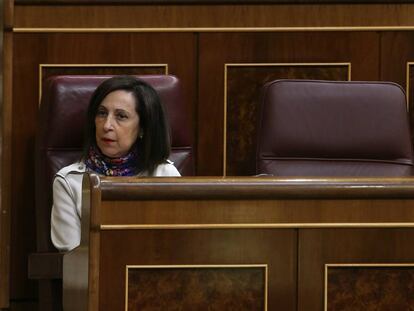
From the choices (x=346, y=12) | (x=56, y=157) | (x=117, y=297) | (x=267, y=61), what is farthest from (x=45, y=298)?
(x=346, y=12)

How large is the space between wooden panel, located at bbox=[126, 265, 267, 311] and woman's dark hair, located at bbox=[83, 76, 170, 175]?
0.30 metres

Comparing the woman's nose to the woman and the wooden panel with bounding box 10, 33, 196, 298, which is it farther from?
the wooden panel with bounding box 10, 33, 196, 298

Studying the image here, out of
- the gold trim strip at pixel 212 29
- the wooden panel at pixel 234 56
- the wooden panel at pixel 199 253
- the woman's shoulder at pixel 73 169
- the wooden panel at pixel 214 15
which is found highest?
the wooden panel at pixel 214 15

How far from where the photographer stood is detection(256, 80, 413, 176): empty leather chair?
116cm

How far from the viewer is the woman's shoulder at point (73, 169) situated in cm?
109

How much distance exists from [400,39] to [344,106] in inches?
7.1

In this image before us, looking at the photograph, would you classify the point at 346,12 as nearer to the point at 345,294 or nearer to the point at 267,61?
the point at 267,61

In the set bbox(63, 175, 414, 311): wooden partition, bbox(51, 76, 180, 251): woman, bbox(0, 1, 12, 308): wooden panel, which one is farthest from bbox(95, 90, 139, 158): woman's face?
bbox(63, 175, 414, 311): wooden partition

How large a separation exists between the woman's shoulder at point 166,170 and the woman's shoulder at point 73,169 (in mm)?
75

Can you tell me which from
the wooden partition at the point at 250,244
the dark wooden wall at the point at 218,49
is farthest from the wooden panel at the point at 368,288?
the dark wooden wall at the point at 218,49

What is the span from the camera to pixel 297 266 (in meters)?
0.84

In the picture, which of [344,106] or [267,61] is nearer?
[344,106]

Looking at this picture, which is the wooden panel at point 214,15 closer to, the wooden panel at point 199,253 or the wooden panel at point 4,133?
the wooden panel at point 4,133

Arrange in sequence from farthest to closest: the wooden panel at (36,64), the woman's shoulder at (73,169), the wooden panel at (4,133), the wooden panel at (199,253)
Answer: the wooden panel at (36,64) → the woman's shoulder at (73,169) → the wooden panel at (4,133) → the wooden panel at (199,253)
